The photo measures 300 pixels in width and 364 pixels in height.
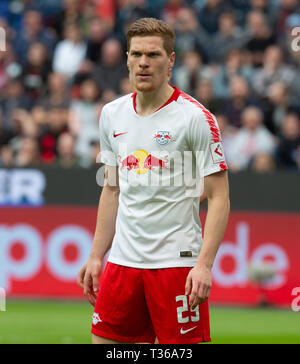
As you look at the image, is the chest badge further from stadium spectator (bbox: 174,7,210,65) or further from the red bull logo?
stadium spectator (bbox: 174,7,210,65)

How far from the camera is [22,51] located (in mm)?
14828

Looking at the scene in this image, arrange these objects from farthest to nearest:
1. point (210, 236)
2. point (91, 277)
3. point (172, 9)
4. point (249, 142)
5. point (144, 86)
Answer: point (172, 9) → point (249, 142) → point (91, 277) → point (144, 86) → point (210, 236)

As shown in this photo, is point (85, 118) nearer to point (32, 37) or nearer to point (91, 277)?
point (32, 37)

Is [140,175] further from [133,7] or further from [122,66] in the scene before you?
[133,7]

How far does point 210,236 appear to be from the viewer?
4.64 meters

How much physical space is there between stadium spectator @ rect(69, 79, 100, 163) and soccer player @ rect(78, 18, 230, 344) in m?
7.68

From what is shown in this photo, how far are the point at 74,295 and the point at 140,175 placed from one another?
7.31 meters

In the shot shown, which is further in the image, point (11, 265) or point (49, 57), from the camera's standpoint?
point (49, 57)

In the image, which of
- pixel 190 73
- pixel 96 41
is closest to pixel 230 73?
pixel 190 73

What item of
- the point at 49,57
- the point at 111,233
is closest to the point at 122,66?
the point at 49,57

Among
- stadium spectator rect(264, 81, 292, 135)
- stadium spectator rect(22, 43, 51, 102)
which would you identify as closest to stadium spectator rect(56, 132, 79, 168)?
stadium spectator rect(22, 43, 51, 102)

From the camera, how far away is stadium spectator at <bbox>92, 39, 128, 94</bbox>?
1377 cm

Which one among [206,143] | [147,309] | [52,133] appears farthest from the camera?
[52,133]

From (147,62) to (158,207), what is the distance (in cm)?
81
